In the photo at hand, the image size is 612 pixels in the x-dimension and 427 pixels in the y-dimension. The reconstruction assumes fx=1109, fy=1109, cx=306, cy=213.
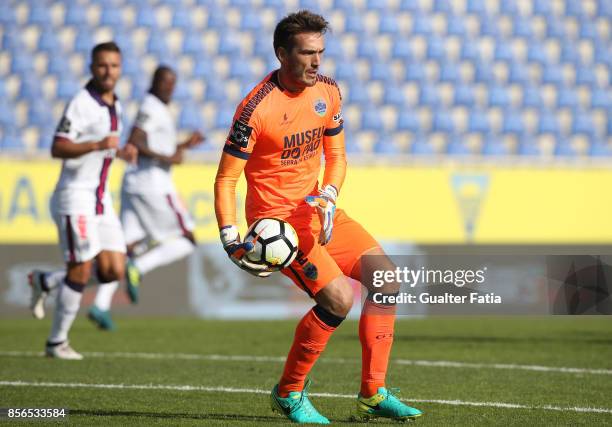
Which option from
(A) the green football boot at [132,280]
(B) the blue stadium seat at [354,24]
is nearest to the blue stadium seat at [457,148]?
(B) the blue stadium seat at [354,24]

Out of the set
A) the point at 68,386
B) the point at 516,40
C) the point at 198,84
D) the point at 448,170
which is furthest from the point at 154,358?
the point at 516,40

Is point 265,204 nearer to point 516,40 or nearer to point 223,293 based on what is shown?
point 223,293

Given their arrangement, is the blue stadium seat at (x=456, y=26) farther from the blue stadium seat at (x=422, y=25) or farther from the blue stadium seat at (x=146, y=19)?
the blue stadium seat at (x=146, y=19)

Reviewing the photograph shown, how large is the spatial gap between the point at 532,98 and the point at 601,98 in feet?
3.76

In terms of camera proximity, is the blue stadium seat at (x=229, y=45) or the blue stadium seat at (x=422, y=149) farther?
the blue stadium seat at (x=229, y=45)

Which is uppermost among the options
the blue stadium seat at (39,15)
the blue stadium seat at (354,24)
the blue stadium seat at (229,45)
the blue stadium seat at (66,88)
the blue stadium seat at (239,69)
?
the blue stadium seat at (354,24)

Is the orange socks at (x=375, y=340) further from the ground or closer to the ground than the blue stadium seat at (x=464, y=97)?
closer to the ground

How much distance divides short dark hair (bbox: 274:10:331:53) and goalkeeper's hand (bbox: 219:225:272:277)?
3.17 feet

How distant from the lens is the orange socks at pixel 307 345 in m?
5.63

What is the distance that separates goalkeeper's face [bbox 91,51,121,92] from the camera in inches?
333

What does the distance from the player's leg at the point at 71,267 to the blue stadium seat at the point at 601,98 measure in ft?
37.6

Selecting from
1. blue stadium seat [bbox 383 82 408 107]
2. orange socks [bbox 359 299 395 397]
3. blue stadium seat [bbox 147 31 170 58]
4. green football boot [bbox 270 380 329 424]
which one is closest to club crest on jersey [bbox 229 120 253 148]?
orange socks [bbox 359 299 395 397]

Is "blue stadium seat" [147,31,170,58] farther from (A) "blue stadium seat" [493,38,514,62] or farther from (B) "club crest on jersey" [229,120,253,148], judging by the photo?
(B) "club crest on jersey" [229,120,253,148]

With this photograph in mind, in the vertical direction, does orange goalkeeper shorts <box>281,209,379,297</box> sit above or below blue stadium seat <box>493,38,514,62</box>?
below
